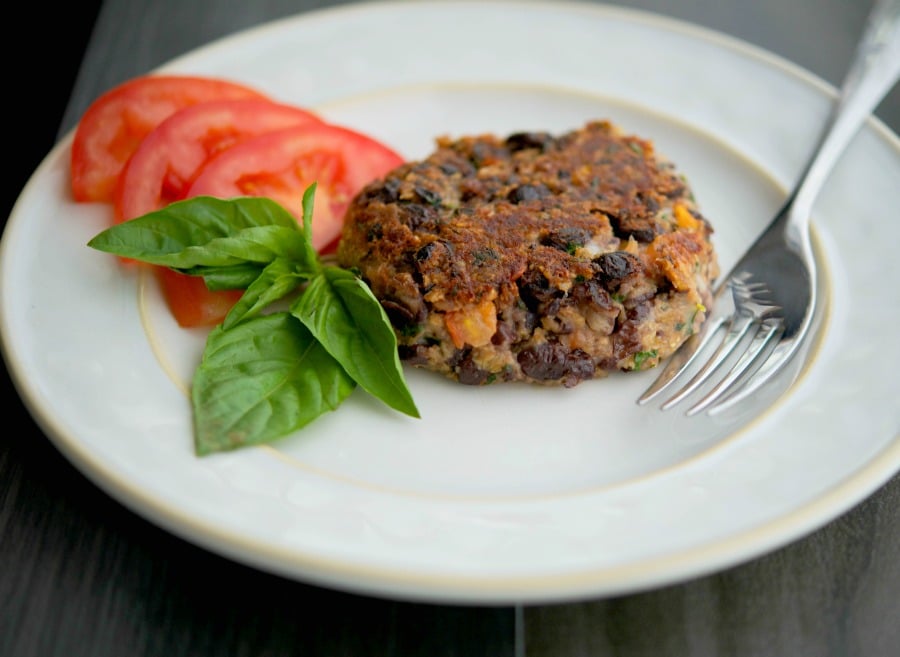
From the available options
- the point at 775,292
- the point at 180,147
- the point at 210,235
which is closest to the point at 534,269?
the point at 775,292

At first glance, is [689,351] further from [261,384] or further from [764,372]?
[261,384]

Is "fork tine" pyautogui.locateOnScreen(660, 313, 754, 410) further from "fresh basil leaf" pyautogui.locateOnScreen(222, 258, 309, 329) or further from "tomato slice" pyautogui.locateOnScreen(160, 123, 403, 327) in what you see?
"tomato slice" pyautogui.locateOnScreen(160, 123, 403, 327)

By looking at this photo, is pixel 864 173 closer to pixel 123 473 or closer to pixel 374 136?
pixel 374 136

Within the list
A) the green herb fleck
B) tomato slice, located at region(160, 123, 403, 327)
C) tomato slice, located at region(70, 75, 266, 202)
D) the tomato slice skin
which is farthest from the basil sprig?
the green herb fleck

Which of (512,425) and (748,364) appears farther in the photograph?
(748,364)

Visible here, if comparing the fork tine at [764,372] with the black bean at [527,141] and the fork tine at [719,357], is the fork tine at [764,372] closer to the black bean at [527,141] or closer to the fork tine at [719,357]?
the fork tine at [719,357]

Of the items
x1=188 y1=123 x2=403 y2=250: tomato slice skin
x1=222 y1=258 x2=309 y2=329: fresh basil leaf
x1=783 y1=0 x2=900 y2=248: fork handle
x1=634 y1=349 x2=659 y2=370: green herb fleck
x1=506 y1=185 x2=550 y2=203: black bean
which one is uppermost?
x1=783 y1=0 x2=900 y2=248: fork handle
